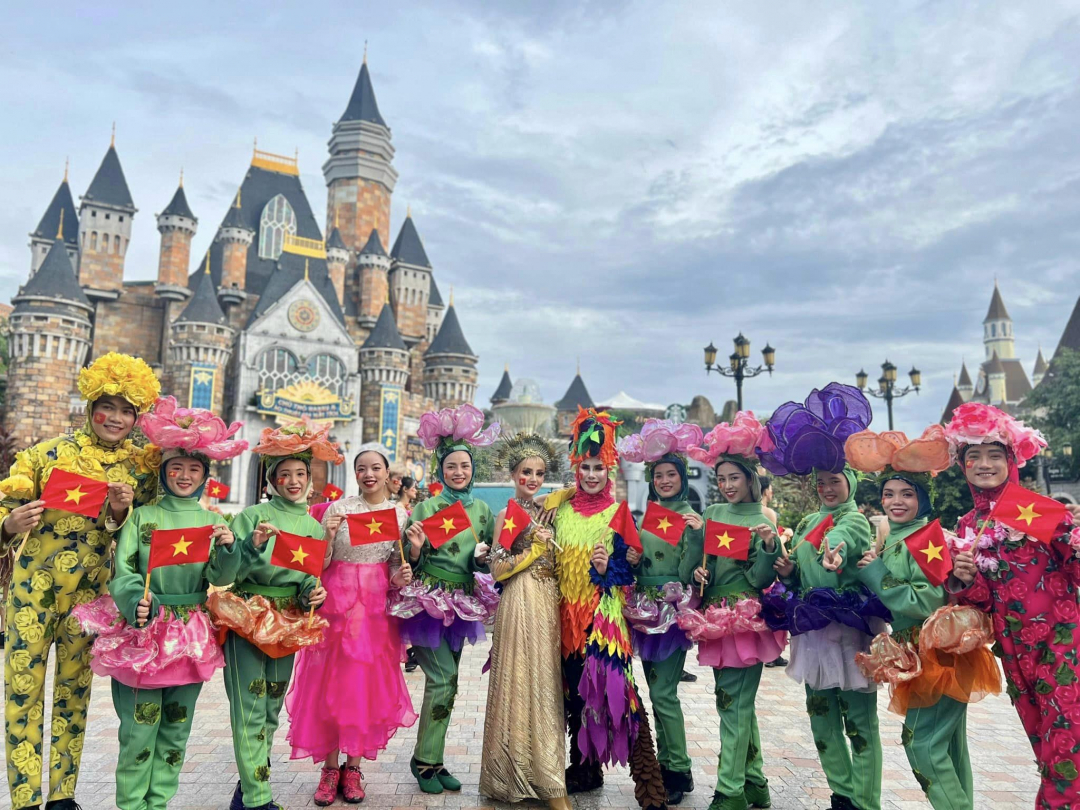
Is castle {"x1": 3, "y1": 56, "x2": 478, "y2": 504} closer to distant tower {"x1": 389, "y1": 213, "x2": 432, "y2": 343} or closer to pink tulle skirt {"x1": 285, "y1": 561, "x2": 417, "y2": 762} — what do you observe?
distant tower {"x1": 389, "y1": 213, "x2": 432, "y2": 343}

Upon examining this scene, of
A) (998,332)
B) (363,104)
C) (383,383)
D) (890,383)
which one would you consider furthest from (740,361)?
(998,332)

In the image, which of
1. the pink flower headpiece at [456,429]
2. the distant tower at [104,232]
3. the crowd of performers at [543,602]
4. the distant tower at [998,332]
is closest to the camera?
the crowd of performers at [543,602]

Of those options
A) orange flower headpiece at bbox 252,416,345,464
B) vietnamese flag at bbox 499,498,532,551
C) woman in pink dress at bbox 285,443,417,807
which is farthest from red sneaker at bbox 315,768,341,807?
orange flower headpiece at bbox 252,416,345,464

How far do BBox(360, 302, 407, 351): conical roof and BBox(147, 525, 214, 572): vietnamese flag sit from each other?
98.2 ft

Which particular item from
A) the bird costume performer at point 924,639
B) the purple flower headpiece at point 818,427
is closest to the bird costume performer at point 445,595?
the purple flower headpiece at point 818,427

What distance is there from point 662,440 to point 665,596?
92cm

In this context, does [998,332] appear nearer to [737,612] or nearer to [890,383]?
[890,383]

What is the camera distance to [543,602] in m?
4.04

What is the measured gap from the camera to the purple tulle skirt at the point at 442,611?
165 inches

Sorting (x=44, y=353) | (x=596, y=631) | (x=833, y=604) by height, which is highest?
(x=44, y=353)

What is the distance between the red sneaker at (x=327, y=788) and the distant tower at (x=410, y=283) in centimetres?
3360

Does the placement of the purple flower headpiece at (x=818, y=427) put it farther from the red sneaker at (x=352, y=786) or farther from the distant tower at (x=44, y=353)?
the distant tower at (x=44, y=353)

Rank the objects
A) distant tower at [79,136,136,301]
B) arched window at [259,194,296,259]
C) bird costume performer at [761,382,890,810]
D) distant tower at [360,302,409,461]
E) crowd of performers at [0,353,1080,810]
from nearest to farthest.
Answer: crowd of performers at [0,353,1080,810]
bird costume performer at [761,382,890,810]
distant tower at [79,136,136,301]
distant tower at [360,302,409,461]
arched window at [259,194,296,259]

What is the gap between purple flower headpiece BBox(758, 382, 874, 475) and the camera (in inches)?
152
